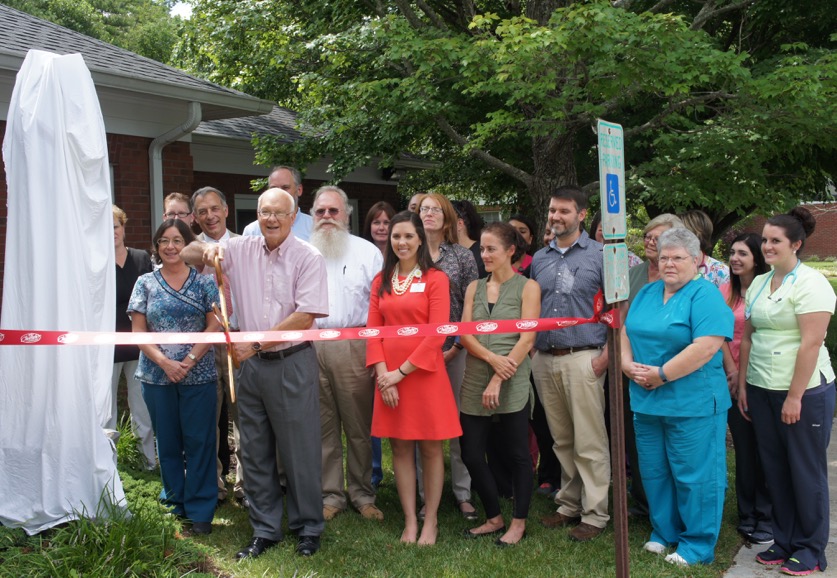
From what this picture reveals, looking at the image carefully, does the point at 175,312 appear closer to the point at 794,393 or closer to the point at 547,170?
the point at 794,393

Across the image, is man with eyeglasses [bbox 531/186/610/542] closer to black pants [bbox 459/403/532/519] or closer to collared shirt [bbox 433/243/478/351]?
black pants [bbox 459/403/532/519]

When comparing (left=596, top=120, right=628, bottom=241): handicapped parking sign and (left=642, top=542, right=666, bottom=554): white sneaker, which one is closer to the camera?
(left=596, top=120, right=628, bottom=241): handicapped parking sign

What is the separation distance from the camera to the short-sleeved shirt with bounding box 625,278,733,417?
468cm

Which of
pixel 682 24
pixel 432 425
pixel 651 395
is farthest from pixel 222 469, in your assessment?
pixel 682 24

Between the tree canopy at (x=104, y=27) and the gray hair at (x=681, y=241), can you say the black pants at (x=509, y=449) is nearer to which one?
the gray hair at (x=681, y=241)

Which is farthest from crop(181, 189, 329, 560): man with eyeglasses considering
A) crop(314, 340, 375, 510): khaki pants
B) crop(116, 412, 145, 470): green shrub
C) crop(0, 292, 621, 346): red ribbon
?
crop(116, 412, 145, 470): green shrub

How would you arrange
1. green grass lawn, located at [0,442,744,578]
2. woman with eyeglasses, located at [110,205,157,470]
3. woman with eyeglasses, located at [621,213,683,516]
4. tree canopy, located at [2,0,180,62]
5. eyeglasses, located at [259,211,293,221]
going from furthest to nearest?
tree canopy, located at [2,0,180,62]
woman with eyeglasses, located at [110,205,157,470]
woman with eyeglasses, located at [621,213,683,516]
eyeglasses, located at [259,211,293,221]
green grass lawn, located at [0,442,744,578]

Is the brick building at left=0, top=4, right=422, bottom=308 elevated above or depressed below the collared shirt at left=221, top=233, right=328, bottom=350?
above

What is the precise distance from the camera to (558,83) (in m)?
8.47

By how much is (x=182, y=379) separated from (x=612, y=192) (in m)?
3.03

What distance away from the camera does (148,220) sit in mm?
9094

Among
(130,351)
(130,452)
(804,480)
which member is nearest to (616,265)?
(804,480)

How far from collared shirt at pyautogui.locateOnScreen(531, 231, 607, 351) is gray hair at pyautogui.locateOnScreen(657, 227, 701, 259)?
507 millimetres

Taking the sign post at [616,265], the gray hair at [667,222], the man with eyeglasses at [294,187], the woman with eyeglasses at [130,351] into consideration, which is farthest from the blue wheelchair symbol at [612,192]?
the woman with eyeglasses at [130,351]
